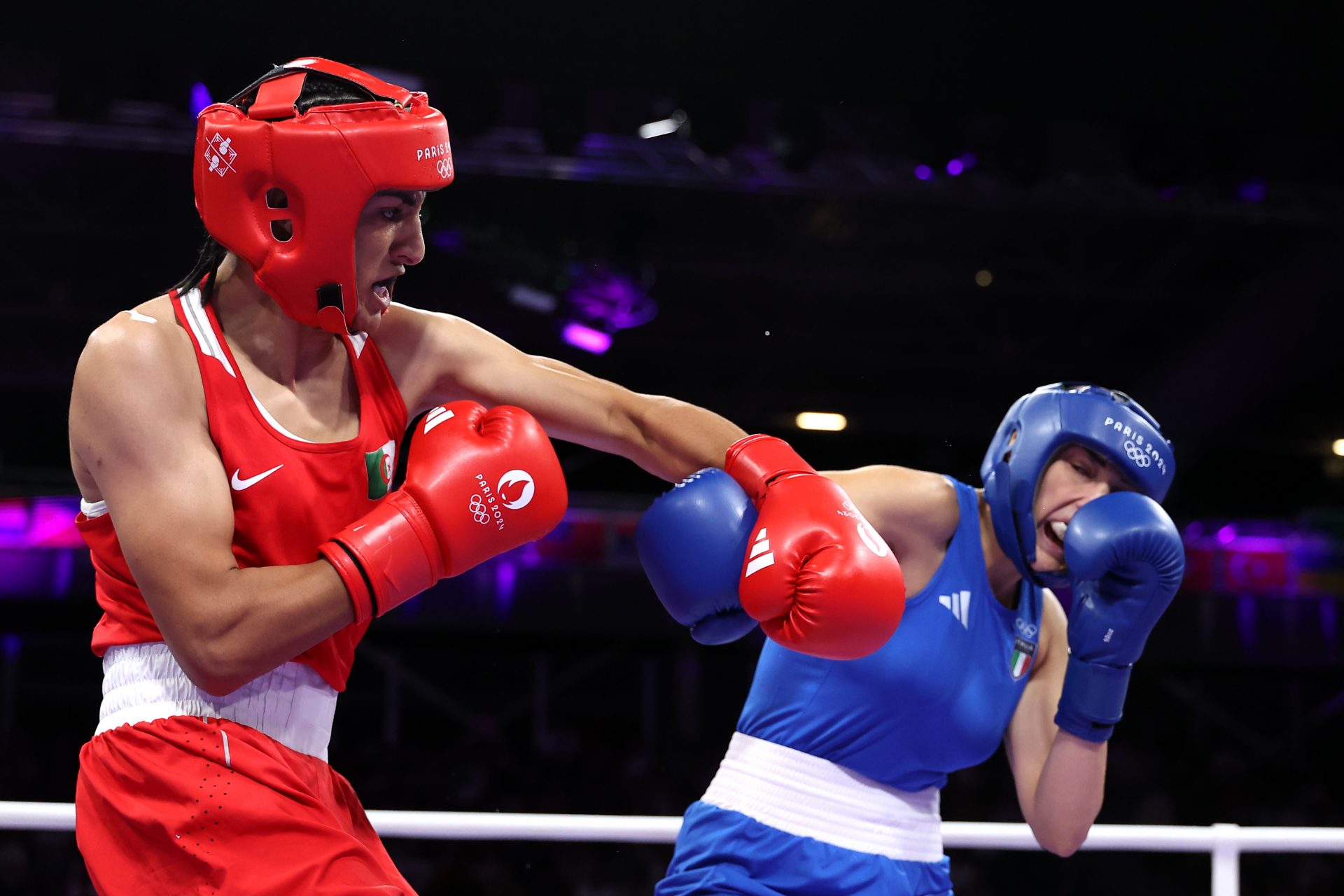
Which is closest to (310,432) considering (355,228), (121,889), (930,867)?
(355,228)

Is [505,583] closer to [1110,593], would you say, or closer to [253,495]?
[1110,593]

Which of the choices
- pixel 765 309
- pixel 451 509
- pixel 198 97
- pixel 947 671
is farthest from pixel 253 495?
pixel 765 309

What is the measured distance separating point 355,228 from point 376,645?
6.52 m

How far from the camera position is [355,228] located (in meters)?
1.49

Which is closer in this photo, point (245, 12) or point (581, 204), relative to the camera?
point (245, 12)

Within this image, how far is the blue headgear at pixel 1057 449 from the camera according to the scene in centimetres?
207

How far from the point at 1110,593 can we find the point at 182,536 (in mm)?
1474

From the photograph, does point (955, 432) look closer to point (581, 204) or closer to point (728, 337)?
point (728, 337)

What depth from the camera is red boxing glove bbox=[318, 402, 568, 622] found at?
139 cm

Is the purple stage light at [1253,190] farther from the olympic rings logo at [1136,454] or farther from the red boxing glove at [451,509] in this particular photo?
the red boxing glove at [451,509]

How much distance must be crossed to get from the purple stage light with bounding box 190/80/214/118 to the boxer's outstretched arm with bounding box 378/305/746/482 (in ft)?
11.1

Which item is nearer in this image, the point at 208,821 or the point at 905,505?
the point at 208,821

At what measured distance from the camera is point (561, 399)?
1.80 metres

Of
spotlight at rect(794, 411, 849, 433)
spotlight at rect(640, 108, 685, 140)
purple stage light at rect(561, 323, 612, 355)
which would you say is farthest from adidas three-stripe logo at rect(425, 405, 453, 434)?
spotlight at rect(794, 411, 849, 433)
